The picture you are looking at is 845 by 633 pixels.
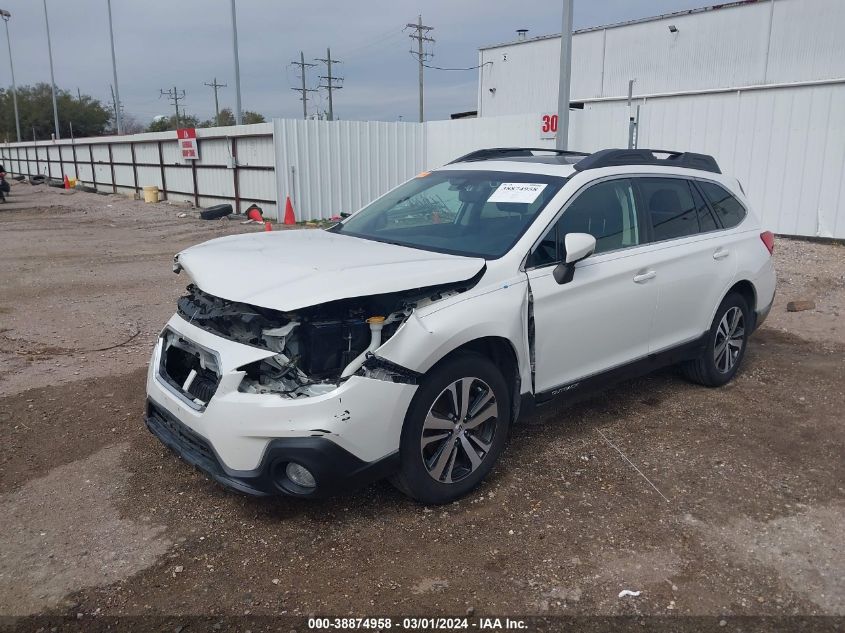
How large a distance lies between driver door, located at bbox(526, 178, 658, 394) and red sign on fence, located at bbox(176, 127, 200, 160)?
65.6ft

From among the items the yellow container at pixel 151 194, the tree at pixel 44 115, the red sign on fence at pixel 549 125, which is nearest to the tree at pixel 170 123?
the tree at pixel 44 115

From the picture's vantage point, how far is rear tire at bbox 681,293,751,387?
5.36 meters

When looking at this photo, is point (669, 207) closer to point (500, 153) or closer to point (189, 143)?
point (500, 153)

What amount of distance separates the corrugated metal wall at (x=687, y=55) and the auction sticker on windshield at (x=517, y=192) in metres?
18.2

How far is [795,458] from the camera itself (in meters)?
4.37

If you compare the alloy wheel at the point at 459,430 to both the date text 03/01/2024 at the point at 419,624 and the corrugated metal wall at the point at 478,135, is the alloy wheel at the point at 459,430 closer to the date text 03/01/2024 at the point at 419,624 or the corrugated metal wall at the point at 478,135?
the date text 03/01/2024 at the point at 419,624

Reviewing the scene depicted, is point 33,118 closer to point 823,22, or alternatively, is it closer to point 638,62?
point 638,62

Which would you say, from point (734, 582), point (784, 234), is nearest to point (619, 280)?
point (734, 582)

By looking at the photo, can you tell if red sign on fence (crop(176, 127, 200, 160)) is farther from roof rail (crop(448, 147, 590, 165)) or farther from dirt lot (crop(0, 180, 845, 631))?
roof rail (crop(448, 147, 590, 165))

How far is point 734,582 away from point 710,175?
3439 mm

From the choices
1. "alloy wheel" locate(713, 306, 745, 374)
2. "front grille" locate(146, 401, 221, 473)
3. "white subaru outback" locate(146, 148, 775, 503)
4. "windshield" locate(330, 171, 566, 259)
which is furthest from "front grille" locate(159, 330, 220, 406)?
"alloy wheel" locate(713, 306, 745, 374)

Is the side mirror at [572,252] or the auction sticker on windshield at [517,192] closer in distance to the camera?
the side mirror at [572,252]

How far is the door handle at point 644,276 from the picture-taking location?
4.49m

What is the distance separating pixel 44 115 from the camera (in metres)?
74.3
